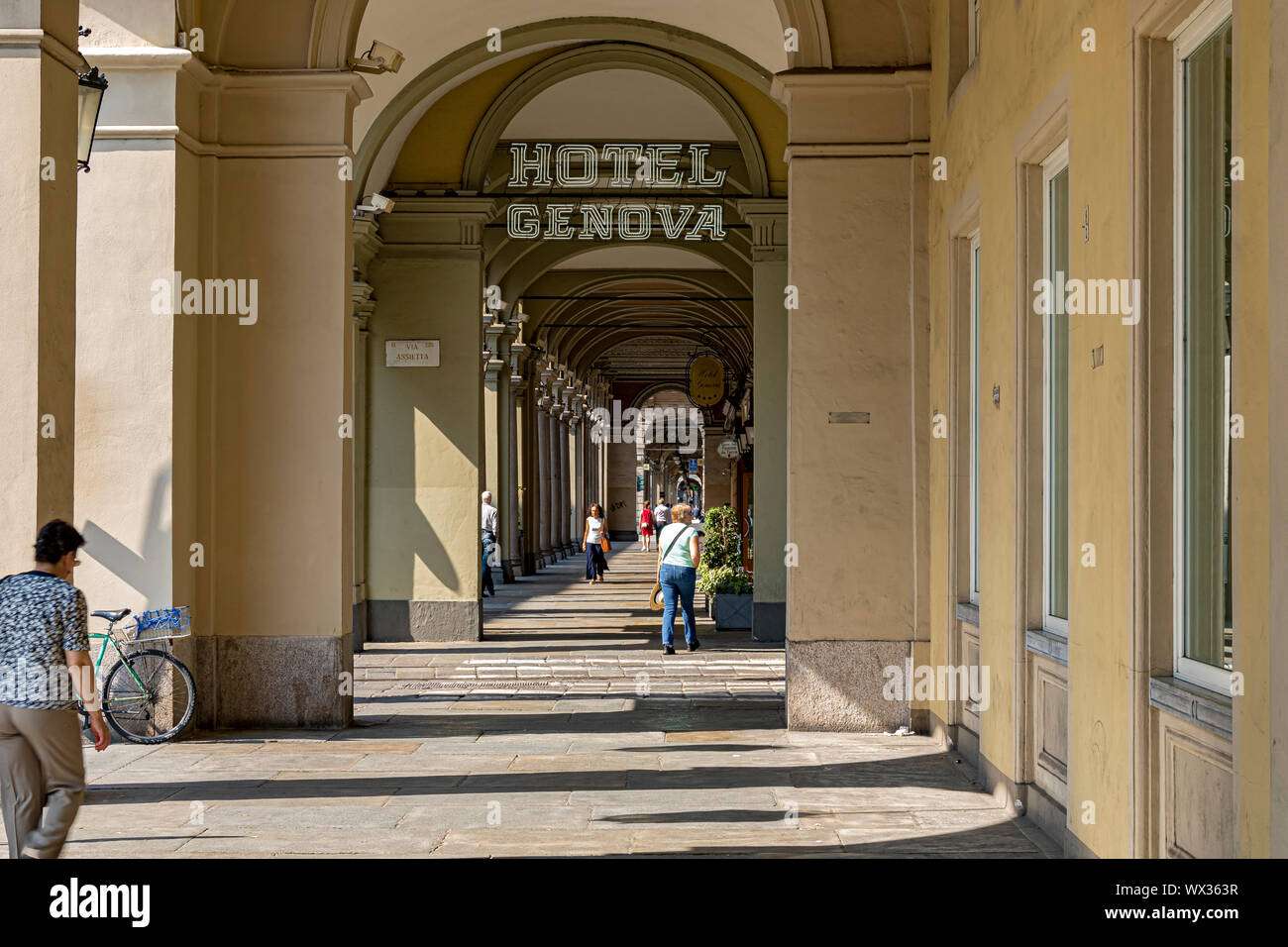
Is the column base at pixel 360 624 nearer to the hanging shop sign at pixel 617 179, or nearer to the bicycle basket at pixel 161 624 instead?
the hanging shop sign at pixel 617 179

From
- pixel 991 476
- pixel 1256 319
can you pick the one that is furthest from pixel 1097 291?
pixel 991 476

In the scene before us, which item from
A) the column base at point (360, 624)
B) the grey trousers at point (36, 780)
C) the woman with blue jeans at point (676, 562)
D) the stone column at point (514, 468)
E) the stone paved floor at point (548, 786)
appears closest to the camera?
the grey trousers at point (36, 780)

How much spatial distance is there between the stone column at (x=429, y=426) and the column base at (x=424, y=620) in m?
0.01

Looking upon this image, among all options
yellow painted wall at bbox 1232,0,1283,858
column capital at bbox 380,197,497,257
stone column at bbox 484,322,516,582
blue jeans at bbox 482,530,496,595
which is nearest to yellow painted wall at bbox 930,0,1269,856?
yellow painted wall at bbox 1232,0,1283,858

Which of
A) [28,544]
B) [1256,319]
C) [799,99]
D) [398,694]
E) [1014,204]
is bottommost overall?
[398,694]

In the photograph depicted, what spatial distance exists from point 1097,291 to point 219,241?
6295 mm

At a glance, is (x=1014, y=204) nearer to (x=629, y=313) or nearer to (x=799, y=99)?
(x=799, y=99)

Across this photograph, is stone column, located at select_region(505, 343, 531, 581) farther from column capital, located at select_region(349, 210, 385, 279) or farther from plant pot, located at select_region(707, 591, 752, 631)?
column capital, located at select_region(349, 210, 385, 279)

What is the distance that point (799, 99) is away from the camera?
385 inches

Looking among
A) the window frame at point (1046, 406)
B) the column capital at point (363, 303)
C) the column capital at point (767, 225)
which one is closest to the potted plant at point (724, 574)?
the column capital at point (767, 225)

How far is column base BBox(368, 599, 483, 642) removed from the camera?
16.0 metres

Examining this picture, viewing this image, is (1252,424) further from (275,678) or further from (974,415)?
(275,678)

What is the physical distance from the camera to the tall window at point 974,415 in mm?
8758
